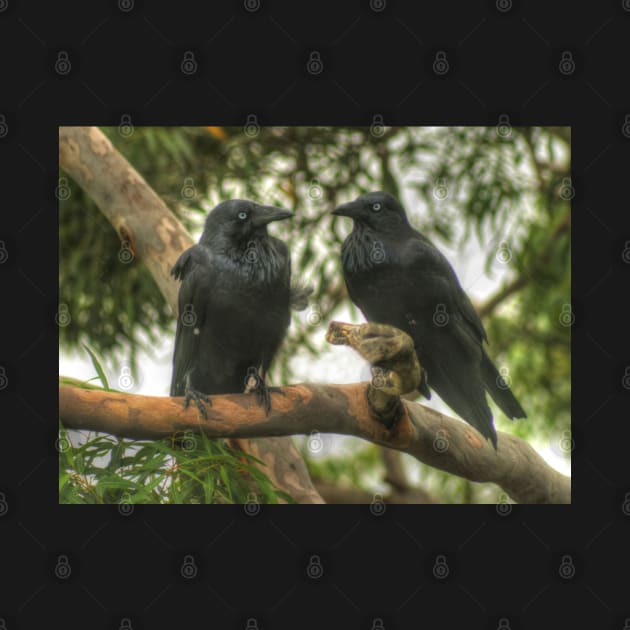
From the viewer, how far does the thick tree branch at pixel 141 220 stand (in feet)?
6.75

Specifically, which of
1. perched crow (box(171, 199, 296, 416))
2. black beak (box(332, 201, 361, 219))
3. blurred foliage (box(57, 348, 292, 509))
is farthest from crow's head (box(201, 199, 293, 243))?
blurred foliage (box(57, 348, 292, 509))

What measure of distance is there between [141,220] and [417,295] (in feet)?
2.74

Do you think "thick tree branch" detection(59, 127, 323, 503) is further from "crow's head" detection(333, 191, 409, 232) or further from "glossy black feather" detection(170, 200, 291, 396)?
"crow's head" detection(333, 191, 409, 232)

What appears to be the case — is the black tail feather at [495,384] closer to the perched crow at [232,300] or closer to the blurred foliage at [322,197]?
the perched crow at [232,300]

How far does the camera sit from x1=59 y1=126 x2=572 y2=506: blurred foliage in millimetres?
2445

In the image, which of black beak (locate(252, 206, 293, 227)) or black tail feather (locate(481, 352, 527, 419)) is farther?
black tail feather (locate(481, 352, 527, 419))

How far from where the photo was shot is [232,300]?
169 cm

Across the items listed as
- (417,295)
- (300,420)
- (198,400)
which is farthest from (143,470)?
(417,295)

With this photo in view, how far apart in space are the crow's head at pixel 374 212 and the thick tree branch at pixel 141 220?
A: 0.58 meters

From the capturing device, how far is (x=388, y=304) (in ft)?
5.56

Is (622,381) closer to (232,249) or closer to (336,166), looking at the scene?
(232,249)

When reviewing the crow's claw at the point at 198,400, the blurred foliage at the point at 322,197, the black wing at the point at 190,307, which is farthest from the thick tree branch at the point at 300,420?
the blurred foliage at the point at 322,197
